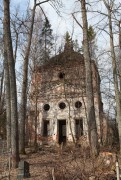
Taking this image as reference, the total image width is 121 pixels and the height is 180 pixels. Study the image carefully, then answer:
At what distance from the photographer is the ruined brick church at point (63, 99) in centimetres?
2628

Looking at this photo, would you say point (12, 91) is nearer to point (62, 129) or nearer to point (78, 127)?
point (78, 127)

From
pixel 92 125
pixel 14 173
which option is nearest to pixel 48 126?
pixel 92 125

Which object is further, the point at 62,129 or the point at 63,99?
the point at 62,129

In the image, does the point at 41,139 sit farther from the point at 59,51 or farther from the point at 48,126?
the point at 59,51

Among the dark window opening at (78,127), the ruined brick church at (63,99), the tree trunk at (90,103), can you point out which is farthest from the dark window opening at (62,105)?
the tree trunk at (90,103)

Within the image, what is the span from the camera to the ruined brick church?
1035 inches

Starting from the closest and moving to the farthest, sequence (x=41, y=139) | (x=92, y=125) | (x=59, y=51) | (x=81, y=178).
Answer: (x=81, y=178) → (x=92, y=125) → (x=41, y=139) → (x=59, y=51)

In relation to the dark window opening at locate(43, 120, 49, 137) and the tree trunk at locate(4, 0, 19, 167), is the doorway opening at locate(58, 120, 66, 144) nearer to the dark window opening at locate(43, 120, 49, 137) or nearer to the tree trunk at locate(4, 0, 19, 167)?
the dark window opening at locate(43, 120, 49, 137)

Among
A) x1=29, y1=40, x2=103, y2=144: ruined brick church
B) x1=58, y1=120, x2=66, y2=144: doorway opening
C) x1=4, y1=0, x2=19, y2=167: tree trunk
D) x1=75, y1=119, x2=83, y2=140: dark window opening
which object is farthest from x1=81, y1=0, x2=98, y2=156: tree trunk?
x1=58, y1=120, x2=66, y2=144: doorway opening

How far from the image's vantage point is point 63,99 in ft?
90.2

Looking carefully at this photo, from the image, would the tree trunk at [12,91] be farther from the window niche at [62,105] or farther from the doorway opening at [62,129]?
the doorway opening at [62,129]

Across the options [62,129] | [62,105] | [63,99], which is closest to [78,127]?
[62,129]

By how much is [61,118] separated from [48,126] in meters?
1.47

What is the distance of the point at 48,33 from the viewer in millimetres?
29891
